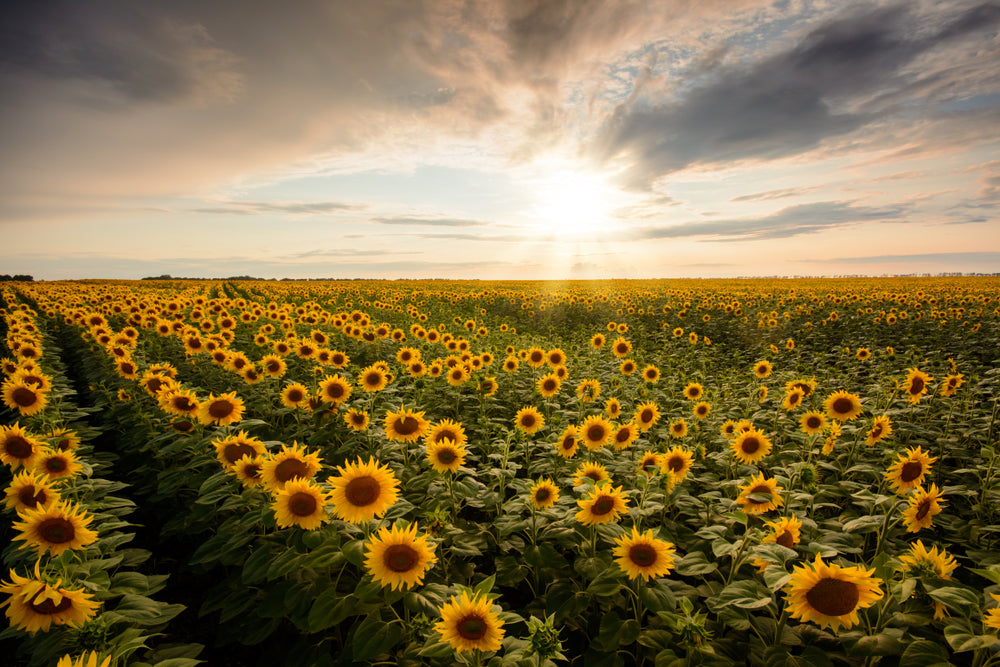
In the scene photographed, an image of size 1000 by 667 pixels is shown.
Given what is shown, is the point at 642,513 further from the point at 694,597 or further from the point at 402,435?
the point at 402,435

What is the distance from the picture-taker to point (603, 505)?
9.86 feet

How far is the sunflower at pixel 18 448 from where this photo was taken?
3.69 m

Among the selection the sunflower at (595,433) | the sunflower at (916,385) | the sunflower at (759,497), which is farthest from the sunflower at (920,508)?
the sunflower at (916,385)

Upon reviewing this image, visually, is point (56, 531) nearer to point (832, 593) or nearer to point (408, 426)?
point (408, 426)

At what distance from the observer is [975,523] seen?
3.81 metres

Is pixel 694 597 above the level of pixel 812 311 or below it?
below

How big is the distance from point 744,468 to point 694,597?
190cm

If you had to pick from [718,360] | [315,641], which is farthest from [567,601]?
[718,360]

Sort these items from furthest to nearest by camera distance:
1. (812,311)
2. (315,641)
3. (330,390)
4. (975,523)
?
(812,311)
(330,390)
(975,523)
(315,641)

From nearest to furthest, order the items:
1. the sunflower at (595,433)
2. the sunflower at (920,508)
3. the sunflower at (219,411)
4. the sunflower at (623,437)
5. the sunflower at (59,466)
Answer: the sunflower at (920,508)
the sunflower at (59,466)
the sunflower at (219,411)
the sunflower at (595,433)
the sunflower at (623,437)

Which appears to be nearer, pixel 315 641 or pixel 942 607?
Answer: pixel 942 607

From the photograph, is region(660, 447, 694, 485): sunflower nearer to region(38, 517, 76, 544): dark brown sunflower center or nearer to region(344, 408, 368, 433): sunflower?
region(344, 408, 368, 433): sunflower

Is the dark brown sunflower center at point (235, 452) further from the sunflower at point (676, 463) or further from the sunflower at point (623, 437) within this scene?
the sunflower at point (676, 463)

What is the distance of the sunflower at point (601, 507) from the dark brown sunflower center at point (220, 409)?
372cm
